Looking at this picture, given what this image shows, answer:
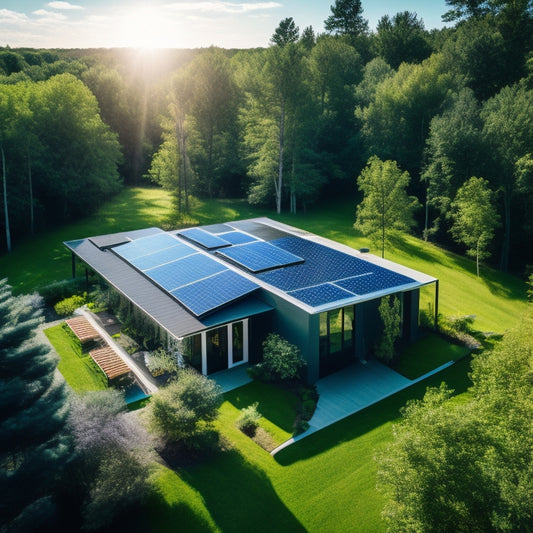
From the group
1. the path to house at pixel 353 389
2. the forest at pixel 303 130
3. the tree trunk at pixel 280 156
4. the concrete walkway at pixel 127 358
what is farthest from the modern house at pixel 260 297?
the tree trunk at pixel 280 156

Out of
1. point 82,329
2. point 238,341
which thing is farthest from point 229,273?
point 82,329

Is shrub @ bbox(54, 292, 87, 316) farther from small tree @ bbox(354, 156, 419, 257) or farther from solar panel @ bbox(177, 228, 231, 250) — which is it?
small tree @ bbox(354, 156, 419, 257)

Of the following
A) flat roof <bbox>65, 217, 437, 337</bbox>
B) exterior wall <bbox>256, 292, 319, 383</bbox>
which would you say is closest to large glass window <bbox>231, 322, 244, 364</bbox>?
flat roof <bbox>65, 217, 437, 337</bbox>

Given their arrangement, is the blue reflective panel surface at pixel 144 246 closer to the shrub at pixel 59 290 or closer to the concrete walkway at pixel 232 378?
the shrub at pixel 59 290

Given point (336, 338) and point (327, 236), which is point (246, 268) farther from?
point (327, 236)

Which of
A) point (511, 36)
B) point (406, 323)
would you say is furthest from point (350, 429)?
point (511, 36)

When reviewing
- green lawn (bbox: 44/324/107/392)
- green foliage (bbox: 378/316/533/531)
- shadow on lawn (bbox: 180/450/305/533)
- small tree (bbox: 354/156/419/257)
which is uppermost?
small tree (bbox: 354/156/419/257)
